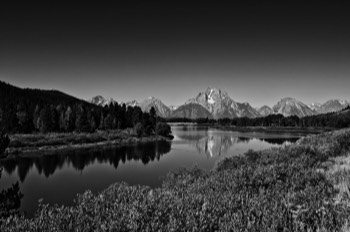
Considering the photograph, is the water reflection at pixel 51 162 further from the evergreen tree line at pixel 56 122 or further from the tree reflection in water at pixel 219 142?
the evergreen tree line at pixel 56 122

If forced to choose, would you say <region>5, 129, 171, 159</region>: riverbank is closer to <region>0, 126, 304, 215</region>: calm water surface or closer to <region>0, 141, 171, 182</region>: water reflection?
<region>0, 141, 171, 182</region>: water reflection

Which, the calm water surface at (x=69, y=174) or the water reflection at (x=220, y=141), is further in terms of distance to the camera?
the water reflection at (x=220, y=141)

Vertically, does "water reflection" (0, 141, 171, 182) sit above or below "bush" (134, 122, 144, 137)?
below

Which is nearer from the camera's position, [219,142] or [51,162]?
A: [51,162]

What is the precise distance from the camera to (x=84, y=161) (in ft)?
145

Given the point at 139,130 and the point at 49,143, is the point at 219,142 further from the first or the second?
the point at 49,143

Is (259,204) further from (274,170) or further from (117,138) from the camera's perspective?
(117,138)

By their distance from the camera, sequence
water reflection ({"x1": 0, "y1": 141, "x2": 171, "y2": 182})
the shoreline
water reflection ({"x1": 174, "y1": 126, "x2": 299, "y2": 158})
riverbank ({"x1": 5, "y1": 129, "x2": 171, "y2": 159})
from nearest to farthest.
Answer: water reflection ({"x1": 0, "y1": 141, "x2": 171, "y2": 182})
the shoreline
riverbank ({"x1": 5, "y1": 129, "x2": 171, "y2": 159})
water reflection ({"x1": 174, "y1": 126, "x2": 299, "y2": 158})

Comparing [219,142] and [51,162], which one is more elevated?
[219,142]

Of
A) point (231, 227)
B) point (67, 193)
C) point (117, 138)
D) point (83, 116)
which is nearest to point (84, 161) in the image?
point (67, 193)

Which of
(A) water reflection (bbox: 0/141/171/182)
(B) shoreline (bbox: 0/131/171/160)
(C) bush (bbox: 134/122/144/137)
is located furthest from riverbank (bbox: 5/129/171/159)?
(C) bush (bbox: 134/122/144/137)

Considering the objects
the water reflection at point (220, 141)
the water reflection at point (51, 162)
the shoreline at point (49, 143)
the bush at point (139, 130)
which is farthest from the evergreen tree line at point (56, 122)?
the water reflection at point (51, 162)

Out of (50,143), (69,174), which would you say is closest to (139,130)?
(50,143)

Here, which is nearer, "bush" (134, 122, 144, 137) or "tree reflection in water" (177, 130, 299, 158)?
"tree reflection in water" (177, 130, 299, 158)
